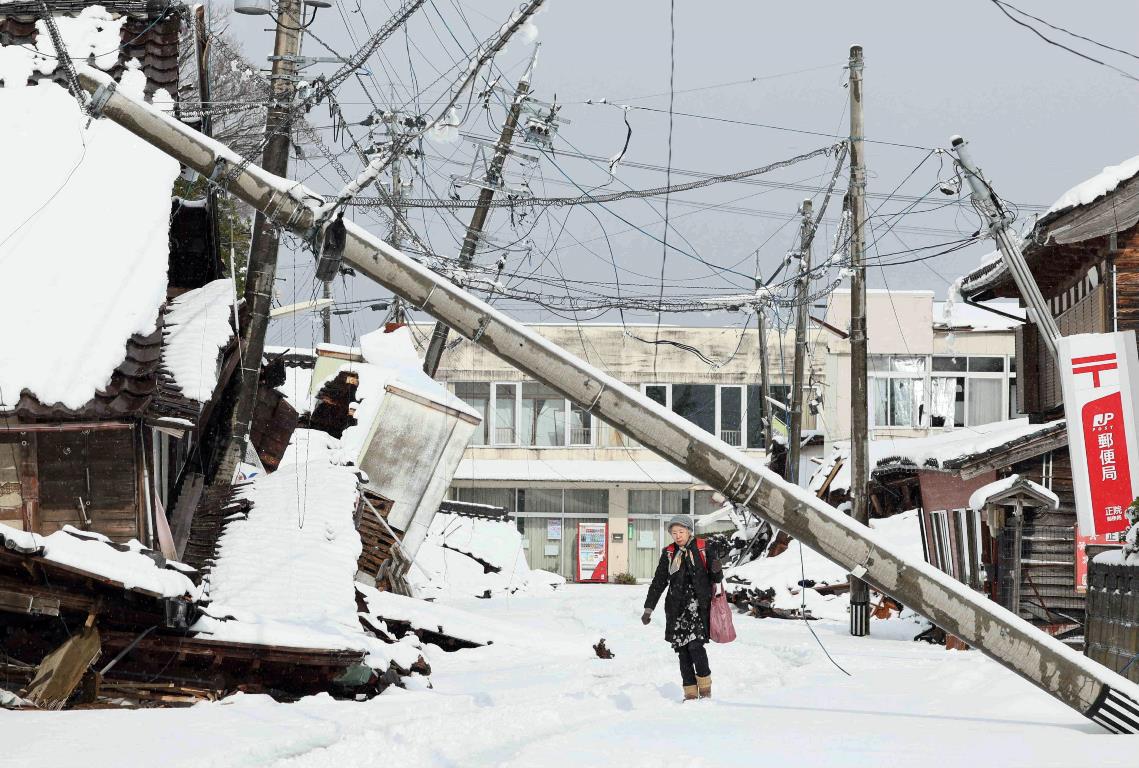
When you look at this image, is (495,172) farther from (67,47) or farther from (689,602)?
(689,602)

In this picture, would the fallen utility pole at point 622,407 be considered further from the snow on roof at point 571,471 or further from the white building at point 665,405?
the snow on roof at point 571,471

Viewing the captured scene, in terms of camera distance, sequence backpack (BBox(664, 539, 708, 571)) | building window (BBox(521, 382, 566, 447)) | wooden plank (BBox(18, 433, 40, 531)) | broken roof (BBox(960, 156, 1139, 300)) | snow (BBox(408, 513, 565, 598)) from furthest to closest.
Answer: building window (BBox(521, 382, 566, 447)) < snow (BBox(408, 513, 565, 598)) < broken roof (BBox(960, 156, 1139, 300)) < wooden plank (BBox(18, 433, 40, 531)) < backpack (BBox(664, 539, 708, 571))

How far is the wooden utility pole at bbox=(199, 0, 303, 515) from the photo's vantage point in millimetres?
17328

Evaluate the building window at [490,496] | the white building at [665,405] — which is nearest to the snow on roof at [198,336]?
the white building at [665,405]

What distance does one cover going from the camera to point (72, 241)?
16.2m

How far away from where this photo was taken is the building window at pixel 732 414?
172 feet

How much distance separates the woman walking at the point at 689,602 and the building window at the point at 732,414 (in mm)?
39874

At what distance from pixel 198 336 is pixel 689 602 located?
27.8 ft

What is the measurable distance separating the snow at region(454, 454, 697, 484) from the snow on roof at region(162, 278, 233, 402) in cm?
3166

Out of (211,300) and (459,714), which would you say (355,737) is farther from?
(211,300)

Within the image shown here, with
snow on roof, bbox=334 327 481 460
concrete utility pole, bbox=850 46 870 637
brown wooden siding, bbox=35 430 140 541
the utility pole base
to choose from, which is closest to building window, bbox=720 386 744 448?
snow on roof, bbox=334 327 481 460

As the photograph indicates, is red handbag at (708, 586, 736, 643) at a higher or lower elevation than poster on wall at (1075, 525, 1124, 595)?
lower

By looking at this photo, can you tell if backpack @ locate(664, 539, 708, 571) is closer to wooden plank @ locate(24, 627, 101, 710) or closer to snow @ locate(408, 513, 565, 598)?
wooden plank @ locate(24, 627, 101, 710)

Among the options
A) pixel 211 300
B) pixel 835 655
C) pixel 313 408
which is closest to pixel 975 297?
pixel 835 655
